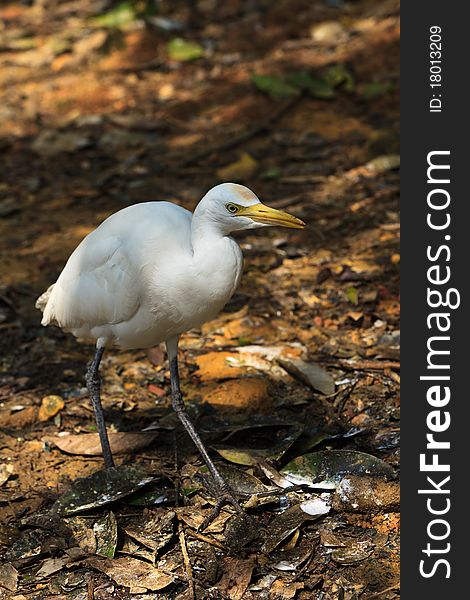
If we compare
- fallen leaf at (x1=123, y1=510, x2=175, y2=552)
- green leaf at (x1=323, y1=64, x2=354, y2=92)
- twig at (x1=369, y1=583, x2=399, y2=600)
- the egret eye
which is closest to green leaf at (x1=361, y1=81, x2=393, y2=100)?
green leaf at (x1=323, y1=64, x2=354, y2=92)

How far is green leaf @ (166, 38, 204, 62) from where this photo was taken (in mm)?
10859

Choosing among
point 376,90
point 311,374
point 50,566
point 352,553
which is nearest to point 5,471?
point 50,566

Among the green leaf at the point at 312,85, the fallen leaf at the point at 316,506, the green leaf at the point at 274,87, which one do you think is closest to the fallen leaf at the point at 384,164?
the green leaf at the point at 312,85

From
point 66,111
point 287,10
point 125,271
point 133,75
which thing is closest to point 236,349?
point 125,271

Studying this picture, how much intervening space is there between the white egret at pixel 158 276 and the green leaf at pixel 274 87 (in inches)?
204

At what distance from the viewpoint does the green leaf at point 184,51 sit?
35.6ft

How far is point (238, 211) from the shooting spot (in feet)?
13.8

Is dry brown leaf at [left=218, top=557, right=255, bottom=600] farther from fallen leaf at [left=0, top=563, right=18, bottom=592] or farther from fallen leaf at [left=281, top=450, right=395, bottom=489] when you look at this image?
fallen leaf at [left=0, top=563, right=18, bottom=592]

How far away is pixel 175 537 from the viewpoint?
14.2 feet

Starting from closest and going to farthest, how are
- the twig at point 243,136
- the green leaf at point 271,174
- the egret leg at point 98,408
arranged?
the egret leg at point 98,408, the green leaf at point 271,174, the twig at point 243,136

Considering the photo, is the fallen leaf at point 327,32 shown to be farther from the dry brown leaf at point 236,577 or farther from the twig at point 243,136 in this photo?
the dry brown leaf at point 236,577

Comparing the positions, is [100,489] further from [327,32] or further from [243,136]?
[327,32]

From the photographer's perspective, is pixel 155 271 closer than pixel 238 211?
No

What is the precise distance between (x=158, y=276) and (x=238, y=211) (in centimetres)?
50
